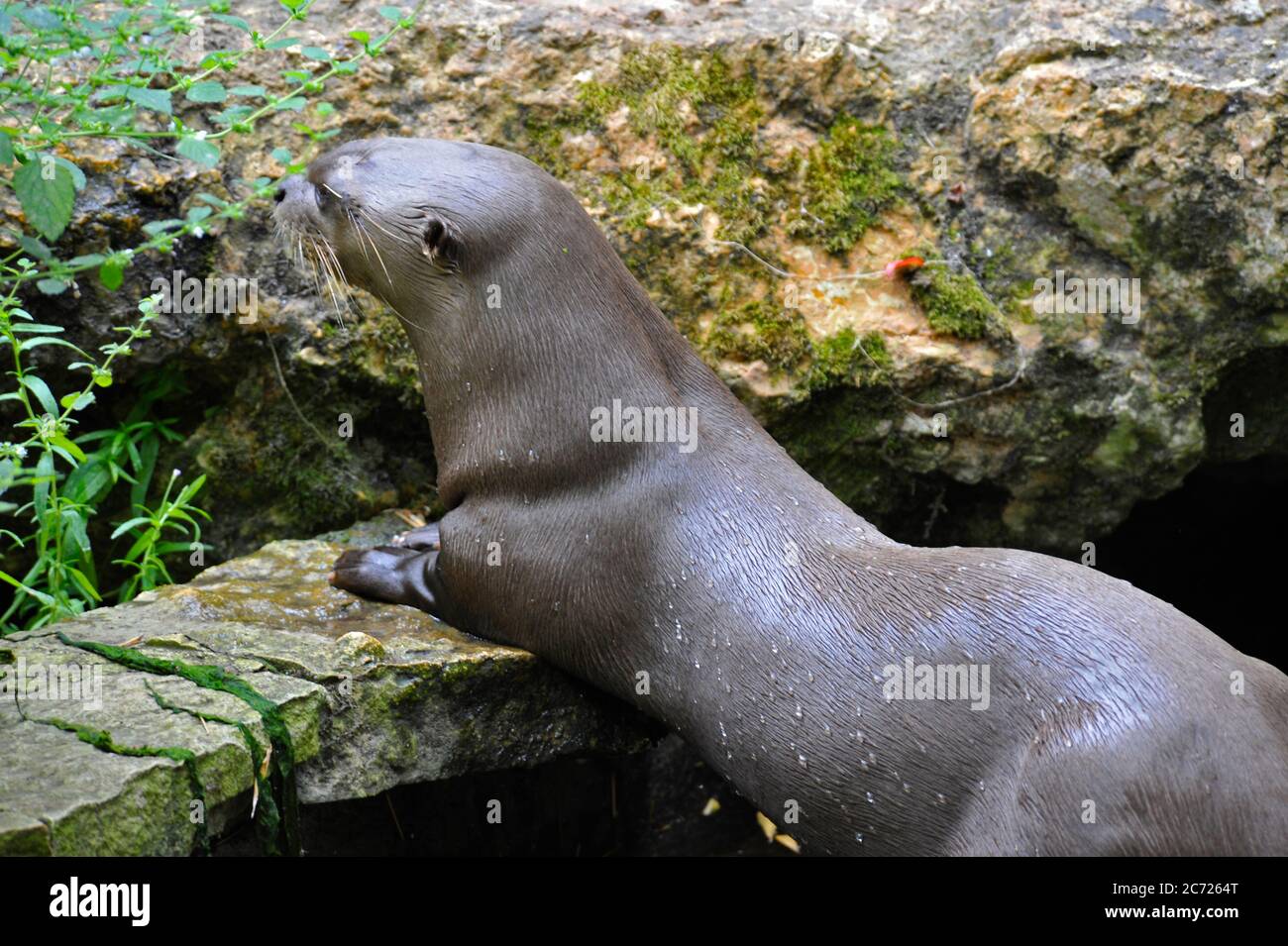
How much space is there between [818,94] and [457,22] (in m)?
1.17

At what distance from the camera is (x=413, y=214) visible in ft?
10.5

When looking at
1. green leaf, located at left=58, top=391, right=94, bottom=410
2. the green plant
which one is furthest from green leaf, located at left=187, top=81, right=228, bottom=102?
green leaf, located at left=58, top=391, right=94, bottom=410

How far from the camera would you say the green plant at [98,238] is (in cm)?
276

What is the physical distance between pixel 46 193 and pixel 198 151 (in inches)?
12.5

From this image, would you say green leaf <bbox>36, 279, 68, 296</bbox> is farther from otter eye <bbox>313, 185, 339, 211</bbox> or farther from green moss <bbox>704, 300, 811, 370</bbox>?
green moss <bbox>704, 300, 811, 370</bbox>

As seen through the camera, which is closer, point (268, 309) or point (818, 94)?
point (268, 309)

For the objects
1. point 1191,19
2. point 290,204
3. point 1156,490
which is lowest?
point 1156,490

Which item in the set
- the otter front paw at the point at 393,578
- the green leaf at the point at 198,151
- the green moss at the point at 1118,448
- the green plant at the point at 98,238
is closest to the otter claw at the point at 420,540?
Answer: the otter front paw at the point at 393,578

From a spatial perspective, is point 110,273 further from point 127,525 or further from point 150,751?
point 150,751

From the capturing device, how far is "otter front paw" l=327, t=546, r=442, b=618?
3.32m

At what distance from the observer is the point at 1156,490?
154 inches

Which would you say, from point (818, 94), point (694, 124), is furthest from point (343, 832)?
point (818, 94)

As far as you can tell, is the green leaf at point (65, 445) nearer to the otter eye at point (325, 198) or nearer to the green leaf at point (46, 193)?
the green leaf at point (46, 193)

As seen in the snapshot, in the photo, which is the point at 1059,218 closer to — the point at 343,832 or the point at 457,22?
the point at 457,22
